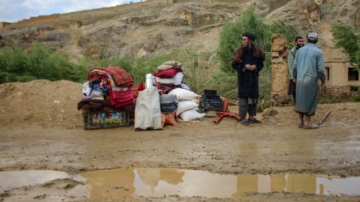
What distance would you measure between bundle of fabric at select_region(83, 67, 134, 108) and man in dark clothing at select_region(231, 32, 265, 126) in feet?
7.13

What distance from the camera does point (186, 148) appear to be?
20.1 ft

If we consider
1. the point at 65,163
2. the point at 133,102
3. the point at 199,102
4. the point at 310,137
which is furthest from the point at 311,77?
the point at 65,163

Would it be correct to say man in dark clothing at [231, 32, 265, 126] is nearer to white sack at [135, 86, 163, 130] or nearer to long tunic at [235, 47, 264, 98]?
long tunic at [235, 47, 264, 98]

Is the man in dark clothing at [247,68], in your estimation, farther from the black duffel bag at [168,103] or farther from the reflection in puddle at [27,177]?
the reflection in puddle at [27,177]

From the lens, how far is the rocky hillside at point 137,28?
47656mm

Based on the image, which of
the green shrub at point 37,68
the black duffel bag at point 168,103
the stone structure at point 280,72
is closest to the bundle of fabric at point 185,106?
the black duffel bag at point 168,103

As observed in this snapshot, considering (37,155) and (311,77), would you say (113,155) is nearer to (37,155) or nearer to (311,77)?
(37,155)

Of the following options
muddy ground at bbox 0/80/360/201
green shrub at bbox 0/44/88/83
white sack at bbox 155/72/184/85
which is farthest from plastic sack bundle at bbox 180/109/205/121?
green shrub at bbox 0/44/88/83

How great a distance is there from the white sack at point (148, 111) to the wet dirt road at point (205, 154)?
0.23 m

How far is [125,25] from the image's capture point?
54.8m

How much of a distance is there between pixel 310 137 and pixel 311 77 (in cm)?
119

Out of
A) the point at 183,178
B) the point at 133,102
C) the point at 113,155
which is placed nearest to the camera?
the point at 183,178

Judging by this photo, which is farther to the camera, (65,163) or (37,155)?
(37,155)

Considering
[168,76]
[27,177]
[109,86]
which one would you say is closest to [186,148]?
[27,177]
